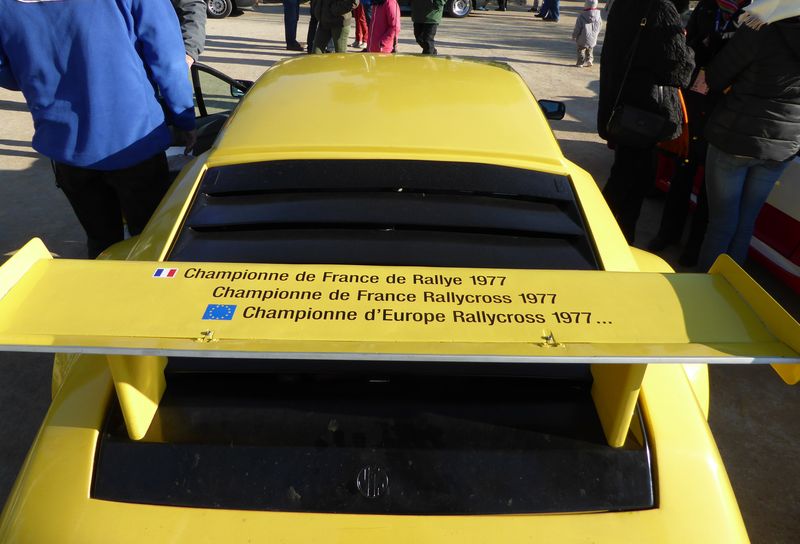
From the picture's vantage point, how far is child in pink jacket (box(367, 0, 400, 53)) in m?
6.89

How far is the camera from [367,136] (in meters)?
1.96

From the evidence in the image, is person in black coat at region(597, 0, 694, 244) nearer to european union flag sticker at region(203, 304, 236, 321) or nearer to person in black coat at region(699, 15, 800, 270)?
person in black coat at region(699, 15, 800, 270)

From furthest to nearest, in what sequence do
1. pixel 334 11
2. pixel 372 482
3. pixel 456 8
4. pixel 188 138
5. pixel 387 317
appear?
1. pixel 456 8
2. pixel 334 11
3. pixel 188 138
4. pixel 372 482
5. pixel 387 317

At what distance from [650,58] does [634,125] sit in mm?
407

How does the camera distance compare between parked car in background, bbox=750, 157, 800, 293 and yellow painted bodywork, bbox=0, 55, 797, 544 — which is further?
parked car in background, bbox=750, 157, 800, 293

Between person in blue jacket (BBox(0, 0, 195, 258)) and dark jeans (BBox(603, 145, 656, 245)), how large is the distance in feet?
9.32

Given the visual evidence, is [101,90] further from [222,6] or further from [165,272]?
[222,6]

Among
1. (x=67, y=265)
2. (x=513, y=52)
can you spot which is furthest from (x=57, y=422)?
(x=513, y=52)

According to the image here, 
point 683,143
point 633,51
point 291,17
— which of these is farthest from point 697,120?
point 291,17

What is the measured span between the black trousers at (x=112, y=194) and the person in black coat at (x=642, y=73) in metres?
→ 2.88

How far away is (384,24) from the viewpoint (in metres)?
7.03

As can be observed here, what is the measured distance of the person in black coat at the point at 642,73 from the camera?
10.6ft

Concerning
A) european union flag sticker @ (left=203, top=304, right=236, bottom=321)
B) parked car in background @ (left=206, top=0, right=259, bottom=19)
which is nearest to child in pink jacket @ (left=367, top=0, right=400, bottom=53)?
european union flag sticker @ (left=203, top=304, right=236, bottom=321)

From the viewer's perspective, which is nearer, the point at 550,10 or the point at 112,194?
the point at 112,194
